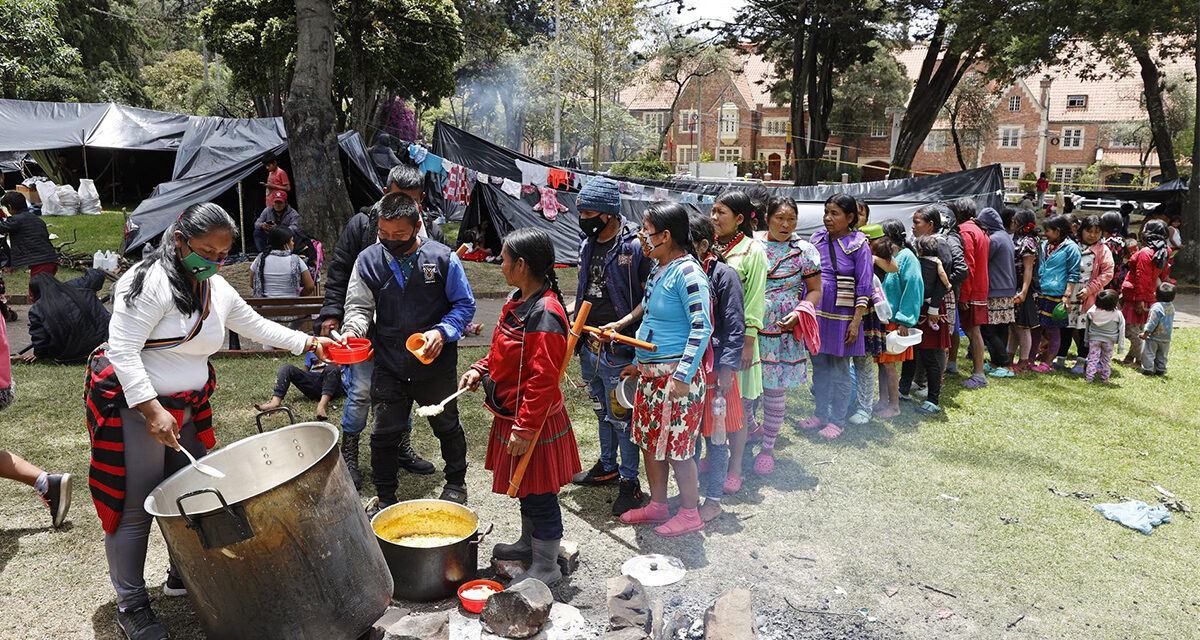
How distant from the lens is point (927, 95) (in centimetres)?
1945

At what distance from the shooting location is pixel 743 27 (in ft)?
67.2

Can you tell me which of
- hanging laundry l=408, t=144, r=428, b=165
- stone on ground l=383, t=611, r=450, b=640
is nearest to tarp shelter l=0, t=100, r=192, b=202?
hanging laundry l=408, t=144, r=428, b=165

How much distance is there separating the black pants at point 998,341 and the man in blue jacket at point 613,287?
500cm

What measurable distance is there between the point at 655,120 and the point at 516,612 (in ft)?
213

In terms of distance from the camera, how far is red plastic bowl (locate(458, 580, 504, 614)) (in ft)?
10.3

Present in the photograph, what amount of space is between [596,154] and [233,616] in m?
24.6

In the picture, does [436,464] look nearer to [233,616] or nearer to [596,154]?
[233,616]

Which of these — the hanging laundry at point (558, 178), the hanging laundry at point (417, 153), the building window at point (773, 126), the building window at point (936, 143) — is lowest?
the hanging laundry at point (558, 178)

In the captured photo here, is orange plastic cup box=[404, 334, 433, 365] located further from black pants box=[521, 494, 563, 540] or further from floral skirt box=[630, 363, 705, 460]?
floral skirt box=[630, 363, 705, 460]

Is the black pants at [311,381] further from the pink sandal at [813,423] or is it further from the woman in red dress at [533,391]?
the pink sandal at [813,423]

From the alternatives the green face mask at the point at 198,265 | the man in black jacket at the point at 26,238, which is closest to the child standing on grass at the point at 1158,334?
the green face mask at the point at 198,265

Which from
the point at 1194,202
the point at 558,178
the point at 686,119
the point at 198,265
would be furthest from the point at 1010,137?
the point at 198,265

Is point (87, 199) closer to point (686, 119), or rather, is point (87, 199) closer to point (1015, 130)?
point (686, 119)

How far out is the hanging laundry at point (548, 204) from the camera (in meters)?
14.4
